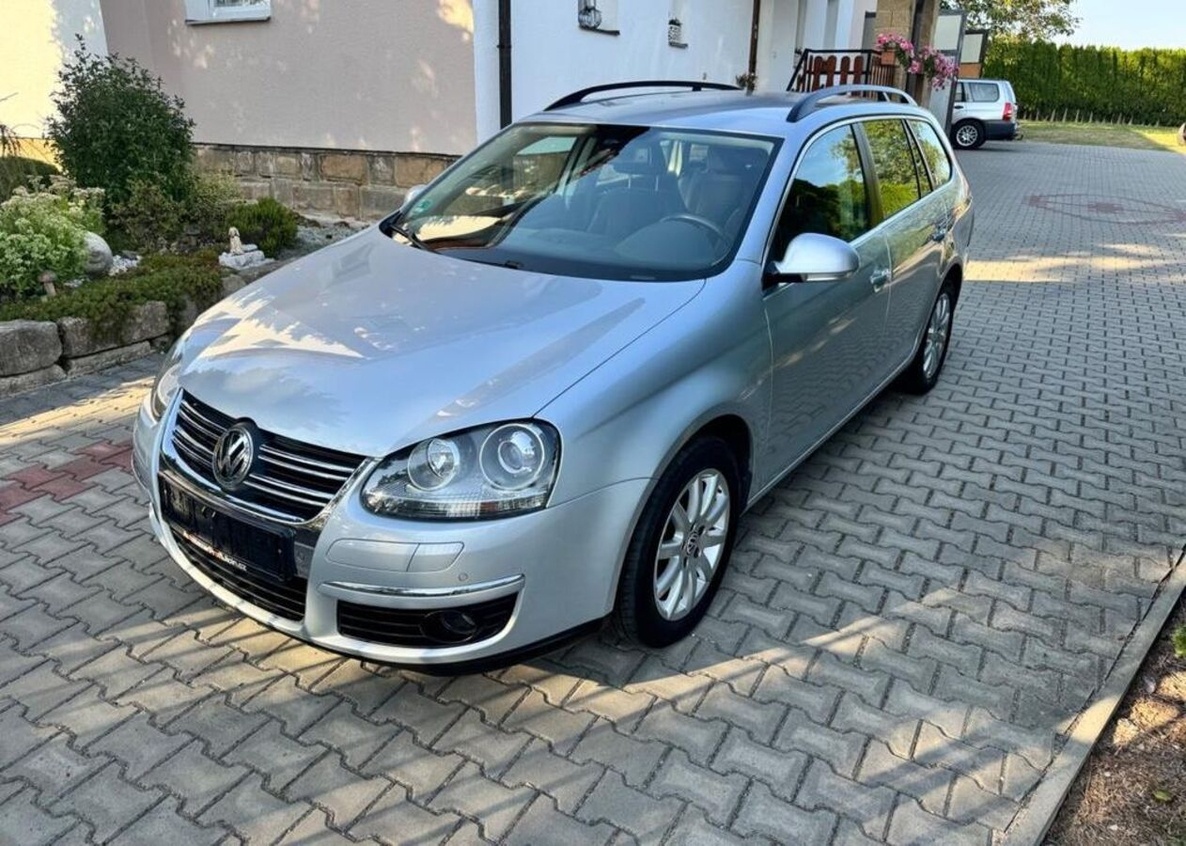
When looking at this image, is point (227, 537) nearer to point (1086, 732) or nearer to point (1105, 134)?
point (1086, 732)

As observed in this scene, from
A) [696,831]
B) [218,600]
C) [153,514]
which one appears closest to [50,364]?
[153,514]

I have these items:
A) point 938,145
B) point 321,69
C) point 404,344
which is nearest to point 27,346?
point 404,344

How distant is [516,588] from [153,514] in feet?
4.26

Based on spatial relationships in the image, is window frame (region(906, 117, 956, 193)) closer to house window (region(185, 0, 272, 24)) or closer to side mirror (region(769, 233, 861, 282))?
side mirror (region(769, 233, 861, 282))

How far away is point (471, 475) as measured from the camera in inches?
93.2

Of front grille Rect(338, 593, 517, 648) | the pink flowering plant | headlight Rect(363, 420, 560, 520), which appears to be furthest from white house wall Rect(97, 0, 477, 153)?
the pink flowering plant

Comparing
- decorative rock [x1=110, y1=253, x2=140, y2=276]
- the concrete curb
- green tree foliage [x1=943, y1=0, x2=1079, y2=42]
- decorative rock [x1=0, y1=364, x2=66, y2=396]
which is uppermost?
green tree foliage [x1=943, y1=0, x2=1079, y2=42]

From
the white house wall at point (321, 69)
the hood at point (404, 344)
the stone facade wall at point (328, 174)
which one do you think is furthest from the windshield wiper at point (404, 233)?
the stone facade wall at point (328, 174)

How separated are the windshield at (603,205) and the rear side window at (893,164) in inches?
39.1

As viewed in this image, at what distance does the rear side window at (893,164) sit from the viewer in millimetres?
4281

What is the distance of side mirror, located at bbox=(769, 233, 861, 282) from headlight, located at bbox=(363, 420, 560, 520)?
124cm

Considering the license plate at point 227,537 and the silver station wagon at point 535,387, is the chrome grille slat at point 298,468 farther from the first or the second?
the license plate at point 227,537

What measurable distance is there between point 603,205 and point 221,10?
800cm

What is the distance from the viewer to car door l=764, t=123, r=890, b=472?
332 cm
